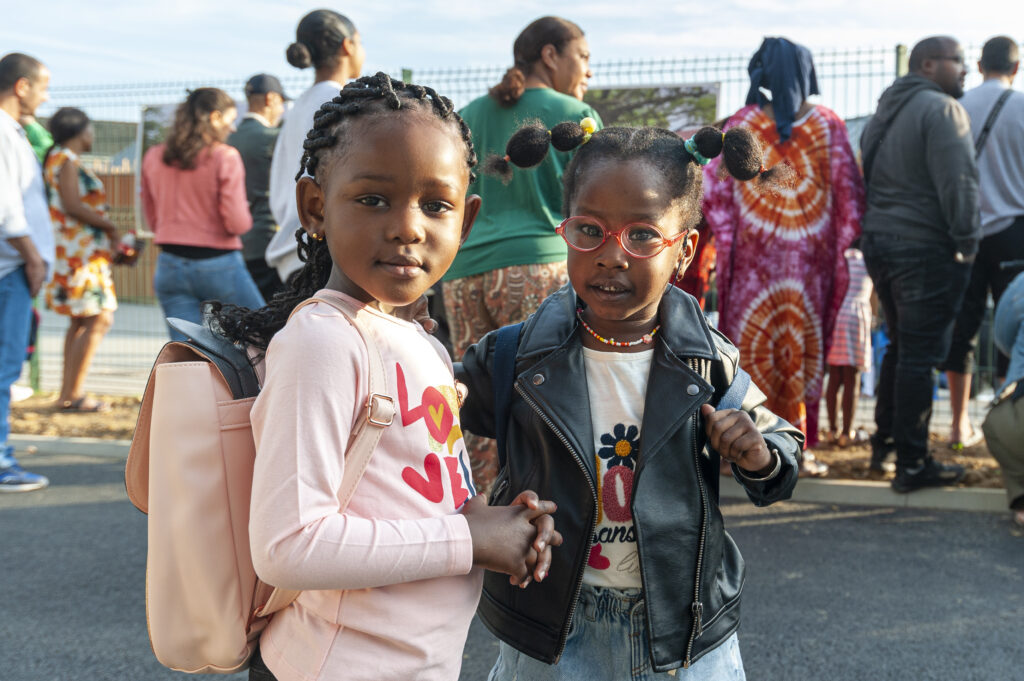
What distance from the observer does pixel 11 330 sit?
15.8ft

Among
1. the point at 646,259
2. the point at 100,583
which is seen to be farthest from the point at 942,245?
the point at 100,583

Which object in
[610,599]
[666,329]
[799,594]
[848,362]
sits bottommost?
[799,594]

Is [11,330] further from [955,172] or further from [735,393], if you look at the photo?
[955,172]

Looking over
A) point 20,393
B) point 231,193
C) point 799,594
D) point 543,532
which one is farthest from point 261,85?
point 543,532

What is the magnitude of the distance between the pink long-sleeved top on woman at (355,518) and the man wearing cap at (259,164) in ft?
14.9

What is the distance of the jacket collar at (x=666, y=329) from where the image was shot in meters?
1.87

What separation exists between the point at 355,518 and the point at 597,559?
27.9 inches

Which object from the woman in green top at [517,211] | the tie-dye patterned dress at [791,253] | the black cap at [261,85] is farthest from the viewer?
the black cap at [261,85]

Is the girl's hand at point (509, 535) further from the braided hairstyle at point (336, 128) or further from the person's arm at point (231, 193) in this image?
the person's arm at point (231, 193)

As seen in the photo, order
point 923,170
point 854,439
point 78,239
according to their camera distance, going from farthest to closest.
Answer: point 78,239
point 854,439
point 923,170

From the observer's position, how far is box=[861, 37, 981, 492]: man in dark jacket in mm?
4574

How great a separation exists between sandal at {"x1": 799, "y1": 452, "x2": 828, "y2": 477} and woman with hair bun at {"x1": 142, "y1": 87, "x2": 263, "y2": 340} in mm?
3462

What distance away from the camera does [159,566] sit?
1.37m

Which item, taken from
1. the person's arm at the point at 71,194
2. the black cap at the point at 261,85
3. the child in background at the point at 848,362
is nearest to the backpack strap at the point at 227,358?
the black cap at the point at 261,85
